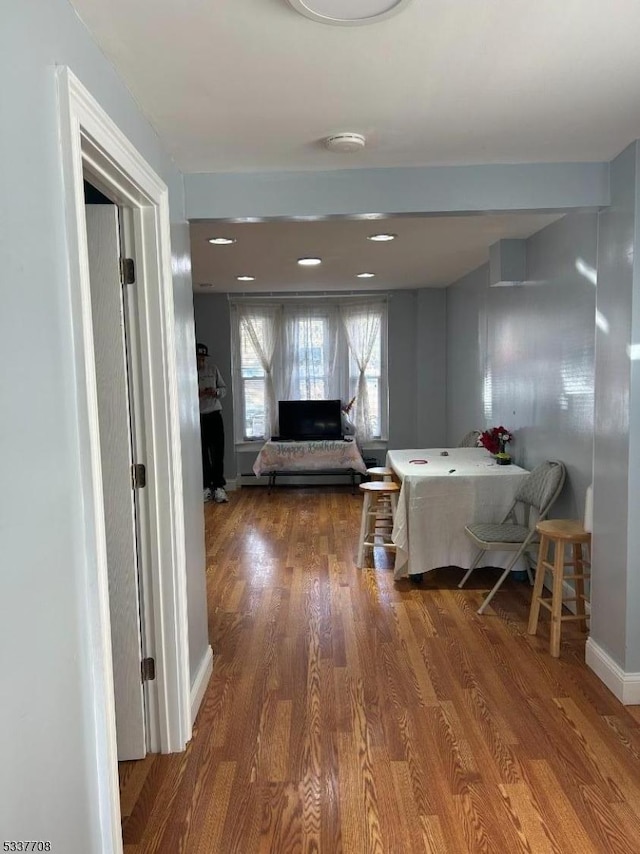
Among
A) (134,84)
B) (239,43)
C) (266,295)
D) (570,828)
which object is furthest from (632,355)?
(266,295)

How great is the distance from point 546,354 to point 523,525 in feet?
3.76

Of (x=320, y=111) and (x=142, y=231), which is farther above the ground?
(x=320, y=111)

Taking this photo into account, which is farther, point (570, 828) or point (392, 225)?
point (392, 225)

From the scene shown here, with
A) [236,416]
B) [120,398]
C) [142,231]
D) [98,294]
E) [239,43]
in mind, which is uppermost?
[239,43]

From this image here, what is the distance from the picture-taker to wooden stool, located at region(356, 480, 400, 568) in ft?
14.7

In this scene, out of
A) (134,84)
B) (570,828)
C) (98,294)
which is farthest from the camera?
(98,294)

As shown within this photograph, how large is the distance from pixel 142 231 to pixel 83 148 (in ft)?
1.96

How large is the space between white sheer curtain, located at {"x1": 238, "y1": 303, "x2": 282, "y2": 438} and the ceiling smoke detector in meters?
5.17

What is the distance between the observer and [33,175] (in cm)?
116

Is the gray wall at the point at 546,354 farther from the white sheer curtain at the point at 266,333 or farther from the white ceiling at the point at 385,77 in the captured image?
the white sheer curtain at the point at 266,333

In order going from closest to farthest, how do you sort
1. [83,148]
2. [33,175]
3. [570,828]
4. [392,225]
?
[33,175] < [83,148] < [570,828] < [392,225]

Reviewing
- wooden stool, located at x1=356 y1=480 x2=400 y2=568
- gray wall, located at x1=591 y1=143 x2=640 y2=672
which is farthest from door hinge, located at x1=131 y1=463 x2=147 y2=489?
wooden stool, located at x1=356 y1=480 x2=400 y2=568

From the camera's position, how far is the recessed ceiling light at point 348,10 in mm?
1363

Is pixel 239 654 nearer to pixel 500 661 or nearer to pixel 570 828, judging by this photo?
pixel 500 661
